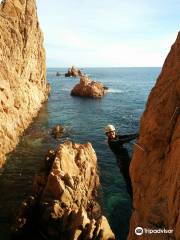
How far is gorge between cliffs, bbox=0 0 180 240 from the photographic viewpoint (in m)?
10.4

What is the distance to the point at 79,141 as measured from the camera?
153 ft

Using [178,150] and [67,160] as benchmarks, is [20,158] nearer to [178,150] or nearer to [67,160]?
[67,160]

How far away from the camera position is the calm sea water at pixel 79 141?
26891 millimetres

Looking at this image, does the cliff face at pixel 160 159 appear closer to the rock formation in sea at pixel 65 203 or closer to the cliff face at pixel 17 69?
the rock formation in sea at pixel 65 203

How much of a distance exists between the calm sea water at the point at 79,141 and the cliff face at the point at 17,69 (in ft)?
7.87

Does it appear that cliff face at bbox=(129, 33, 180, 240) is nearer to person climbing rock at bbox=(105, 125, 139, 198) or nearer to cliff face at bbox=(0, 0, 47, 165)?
person climbing rock at bbox=(105, 125, 139, 198)

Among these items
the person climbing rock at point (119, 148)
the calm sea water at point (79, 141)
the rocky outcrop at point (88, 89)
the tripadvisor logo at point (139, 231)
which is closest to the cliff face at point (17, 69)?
the calm sea water at point (79, 141)

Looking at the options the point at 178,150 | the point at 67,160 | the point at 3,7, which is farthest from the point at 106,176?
the point at 3,7

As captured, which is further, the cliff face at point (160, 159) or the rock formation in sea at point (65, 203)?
the rock formation in sea at point (65, 203)

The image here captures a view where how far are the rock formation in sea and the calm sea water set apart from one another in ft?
6.31

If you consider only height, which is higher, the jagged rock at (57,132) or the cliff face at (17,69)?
the cliff face at (17,69)

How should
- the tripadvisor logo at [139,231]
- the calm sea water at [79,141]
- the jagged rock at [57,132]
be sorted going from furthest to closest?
the jagged rock at [57,132]
the calm sea water at [79,141]
the tripadvisor logo at [139,231]

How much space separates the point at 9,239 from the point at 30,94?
39.9 meters

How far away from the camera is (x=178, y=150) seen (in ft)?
29.6
